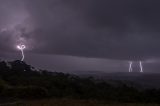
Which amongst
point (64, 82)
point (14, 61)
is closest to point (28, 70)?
point (14, 61)

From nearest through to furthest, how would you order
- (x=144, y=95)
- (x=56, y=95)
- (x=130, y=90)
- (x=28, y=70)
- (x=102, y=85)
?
(x=56, y=95) < (x=144, y=95) < (x=130, y=90) < (x=102, y=85) < (x=28, y=70)

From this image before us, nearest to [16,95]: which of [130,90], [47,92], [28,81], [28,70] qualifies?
[47,92]

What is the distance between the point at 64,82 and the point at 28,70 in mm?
20044

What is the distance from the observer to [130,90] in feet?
269

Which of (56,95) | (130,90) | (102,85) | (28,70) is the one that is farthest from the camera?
(28,70)

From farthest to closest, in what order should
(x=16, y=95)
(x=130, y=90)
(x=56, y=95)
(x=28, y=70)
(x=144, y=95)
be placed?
1. (x=28, y=70)
2. (x=130, y=90)
3. (x=144, y=95)
4. (x=56, y=95)
5. (x=16, y=95)

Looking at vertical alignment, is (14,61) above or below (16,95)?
above

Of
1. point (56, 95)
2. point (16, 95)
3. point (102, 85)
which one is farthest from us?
point (102, 85)

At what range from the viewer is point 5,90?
6525 centimetres

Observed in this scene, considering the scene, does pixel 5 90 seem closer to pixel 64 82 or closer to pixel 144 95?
pixel 64 82

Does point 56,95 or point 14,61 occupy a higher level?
point 14,61

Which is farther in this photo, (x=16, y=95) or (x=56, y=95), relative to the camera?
(x=56, y=95)

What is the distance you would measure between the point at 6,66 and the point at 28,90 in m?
30.6

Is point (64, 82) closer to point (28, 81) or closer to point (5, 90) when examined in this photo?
point (28, 81)
